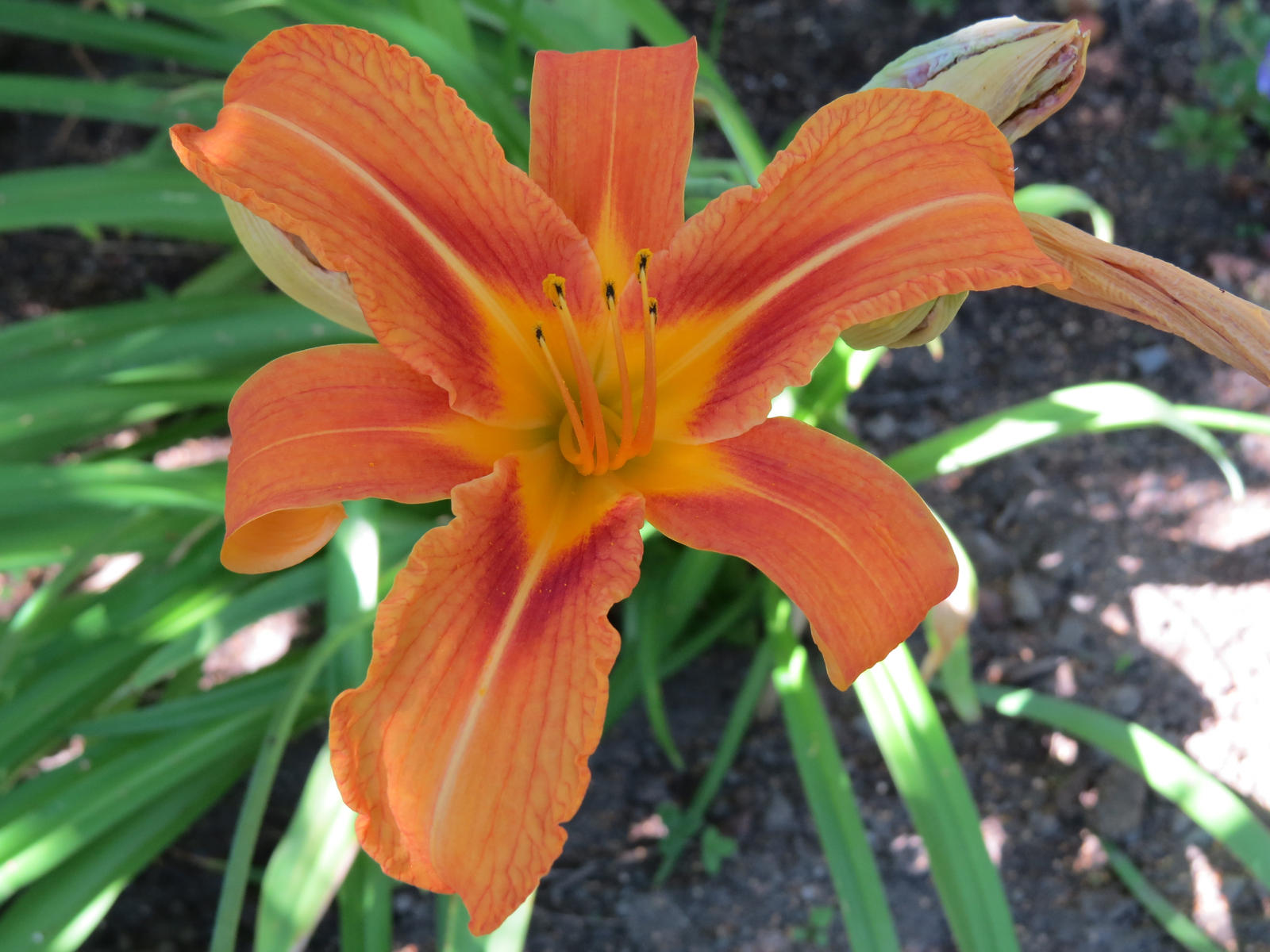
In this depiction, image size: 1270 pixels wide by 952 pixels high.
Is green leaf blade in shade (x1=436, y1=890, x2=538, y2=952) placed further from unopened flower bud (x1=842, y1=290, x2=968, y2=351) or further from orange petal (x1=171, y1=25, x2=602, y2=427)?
unopened flower bud (x1=842, y1=290, x2=968, y2=351)

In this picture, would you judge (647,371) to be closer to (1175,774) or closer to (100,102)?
(1175,774)

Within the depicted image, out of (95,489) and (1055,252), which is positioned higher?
(1055,252)

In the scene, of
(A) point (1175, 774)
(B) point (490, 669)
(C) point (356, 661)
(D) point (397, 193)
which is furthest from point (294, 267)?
(A) point (1175, 774)

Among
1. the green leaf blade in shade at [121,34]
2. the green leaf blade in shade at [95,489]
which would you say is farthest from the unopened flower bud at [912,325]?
the green leaf blade in shade at [121,34]

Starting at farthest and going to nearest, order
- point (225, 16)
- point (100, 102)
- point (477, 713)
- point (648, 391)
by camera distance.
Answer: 1. point (100, 102)
2. point (225, 16)
3. point (648, 391)
4. point (477, 713)

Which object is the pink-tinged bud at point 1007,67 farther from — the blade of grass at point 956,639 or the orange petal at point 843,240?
the blade of grass at point 956,639

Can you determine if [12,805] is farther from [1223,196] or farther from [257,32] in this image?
[1223,196]

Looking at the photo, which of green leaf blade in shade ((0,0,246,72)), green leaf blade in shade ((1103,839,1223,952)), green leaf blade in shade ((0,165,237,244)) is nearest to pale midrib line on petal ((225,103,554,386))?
green leaf blade in shade ((0,165,237,244))

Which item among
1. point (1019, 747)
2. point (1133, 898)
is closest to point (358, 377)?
point (1019, 747)
